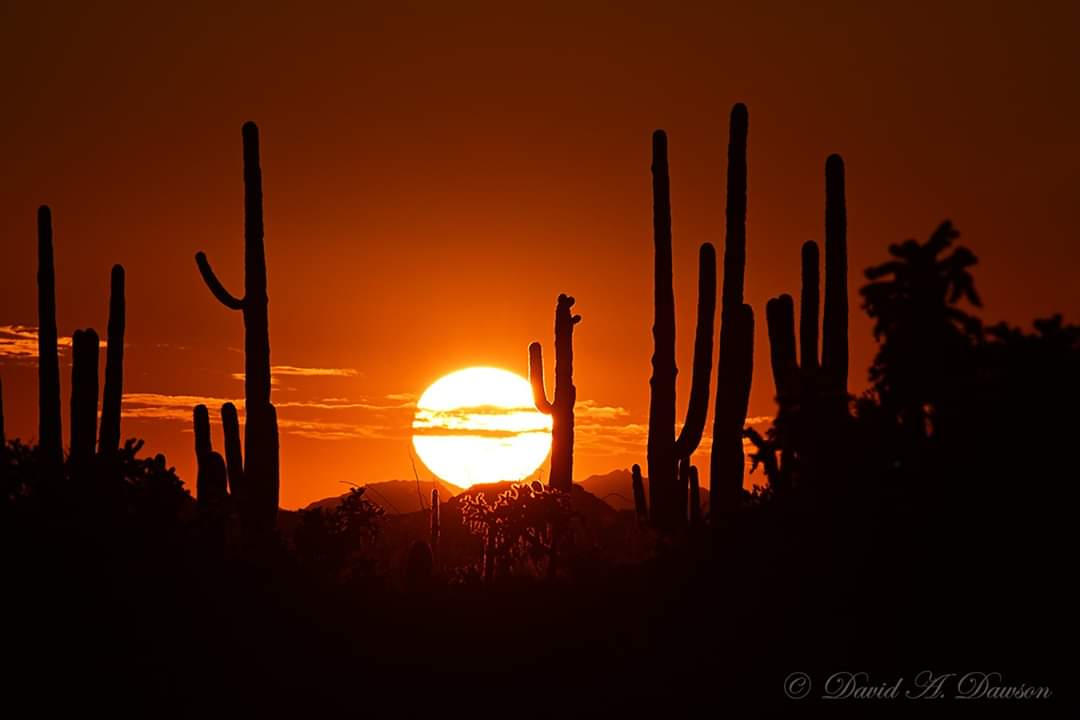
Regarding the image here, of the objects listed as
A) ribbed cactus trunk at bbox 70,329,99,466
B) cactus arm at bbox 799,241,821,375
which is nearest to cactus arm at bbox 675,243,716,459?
cactus arm at bbox 799,241,821,375

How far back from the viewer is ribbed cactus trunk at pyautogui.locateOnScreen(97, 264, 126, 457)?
2316cm

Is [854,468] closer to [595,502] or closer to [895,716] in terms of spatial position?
[895,716]

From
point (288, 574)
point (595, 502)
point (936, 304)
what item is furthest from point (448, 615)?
point (595, 502)

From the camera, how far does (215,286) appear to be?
2067 cm

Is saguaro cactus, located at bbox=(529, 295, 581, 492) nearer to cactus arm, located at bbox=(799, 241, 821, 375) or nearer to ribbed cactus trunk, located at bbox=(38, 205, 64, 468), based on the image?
cactus arm, located at bbox=(799, 241, 821, 375)

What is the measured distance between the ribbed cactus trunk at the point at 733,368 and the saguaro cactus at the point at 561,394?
464cm

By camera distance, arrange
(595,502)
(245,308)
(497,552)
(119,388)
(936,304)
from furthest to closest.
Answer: (595,502)
(119,388)
(245,308)
(497,552)
(936,304)

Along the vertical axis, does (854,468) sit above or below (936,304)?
below

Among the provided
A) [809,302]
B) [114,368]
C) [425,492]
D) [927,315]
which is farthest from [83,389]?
[425,492]

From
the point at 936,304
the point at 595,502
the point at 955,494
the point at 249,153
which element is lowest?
the point at 595,502

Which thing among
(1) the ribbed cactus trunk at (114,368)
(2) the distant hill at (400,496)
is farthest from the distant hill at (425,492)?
(1) the ribbed cactus trunk at (114,368)

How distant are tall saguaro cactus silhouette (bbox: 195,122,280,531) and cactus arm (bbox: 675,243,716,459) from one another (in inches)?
250

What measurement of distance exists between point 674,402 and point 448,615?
8.06 metres

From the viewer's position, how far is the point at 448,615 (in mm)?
15070
